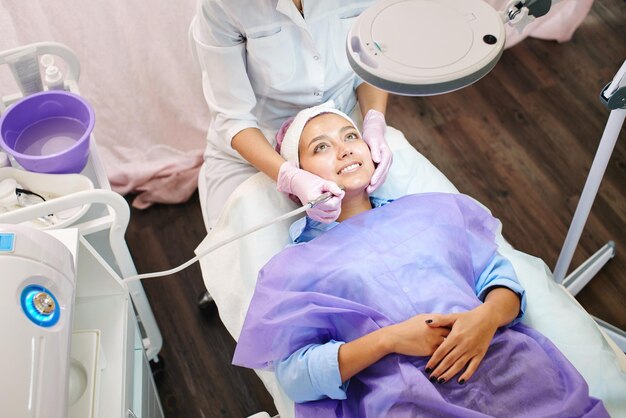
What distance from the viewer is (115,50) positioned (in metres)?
2.16

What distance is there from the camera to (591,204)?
5.56 ft

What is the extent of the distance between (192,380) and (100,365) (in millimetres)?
696

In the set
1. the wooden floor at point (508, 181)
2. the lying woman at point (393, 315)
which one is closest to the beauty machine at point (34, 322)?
the lying woman at point (393, 315)

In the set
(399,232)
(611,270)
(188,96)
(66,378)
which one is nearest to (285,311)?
(399,232)

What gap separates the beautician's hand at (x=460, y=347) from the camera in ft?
4.19

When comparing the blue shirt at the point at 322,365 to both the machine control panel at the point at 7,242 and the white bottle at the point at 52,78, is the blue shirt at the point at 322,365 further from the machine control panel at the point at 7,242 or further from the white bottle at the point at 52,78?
the white bottle at the point at 52,78

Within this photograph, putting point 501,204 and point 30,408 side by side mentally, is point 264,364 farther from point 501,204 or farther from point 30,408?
point 501,204

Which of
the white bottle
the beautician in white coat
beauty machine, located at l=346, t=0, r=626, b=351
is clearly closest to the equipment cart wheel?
the beautician in white coat

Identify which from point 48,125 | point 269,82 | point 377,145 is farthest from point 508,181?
point 48,125

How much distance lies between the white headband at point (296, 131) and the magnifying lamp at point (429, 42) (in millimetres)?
465

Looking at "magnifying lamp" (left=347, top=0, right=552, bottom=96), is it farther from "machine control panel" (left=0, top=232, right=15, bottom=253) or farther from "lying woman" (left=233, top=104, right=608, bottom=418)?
"machine control panel" (left=0, top=232, right=15, bottom=253)

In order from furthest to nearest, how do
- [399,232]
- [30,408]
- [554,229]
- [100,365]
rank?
[554,229] < [399,232] < [100,365] < [30,408]

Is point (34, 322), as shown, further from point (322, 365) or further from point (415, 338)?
point (415, 338)

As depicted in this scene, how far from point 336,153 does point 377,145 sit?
0.11m
